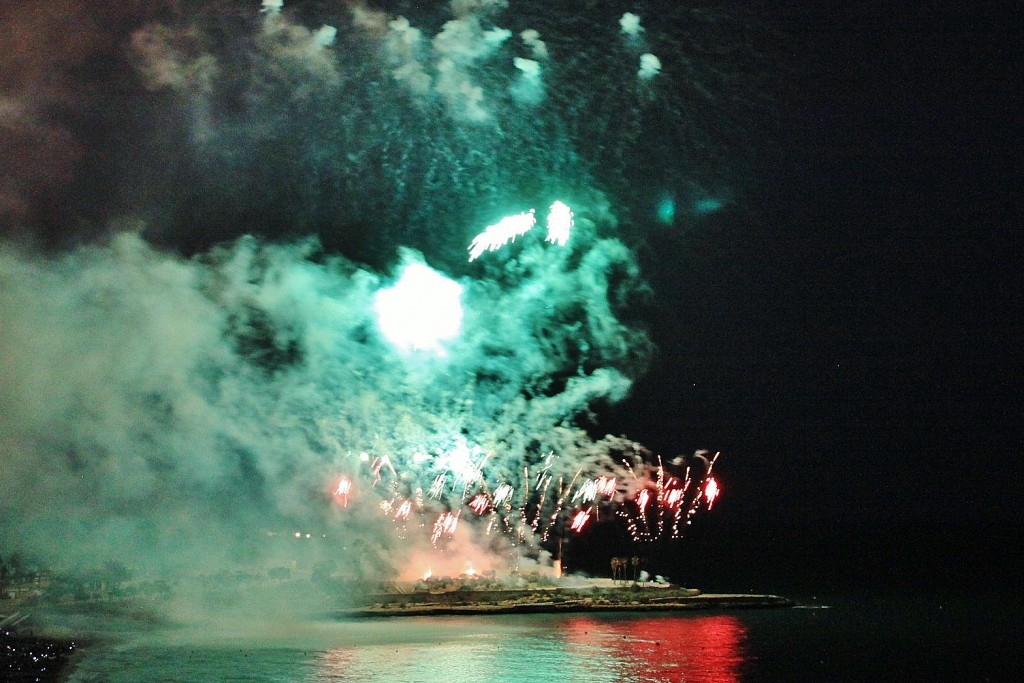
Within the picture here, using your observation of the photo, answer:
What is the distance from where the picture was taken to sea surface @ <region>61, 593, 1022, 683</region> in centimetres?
1852

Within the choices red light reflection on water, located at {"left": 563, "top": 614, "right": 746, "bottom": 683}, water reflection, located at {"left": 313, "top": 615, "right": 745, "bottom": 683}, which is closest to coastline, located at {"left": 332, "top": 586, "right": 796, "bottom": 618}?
red light reflection on water, located at {"left": 563, "top": 614, "right": 746, "bottom": 683}

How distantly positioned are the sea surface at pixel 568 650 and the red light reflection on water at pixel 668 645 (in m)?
0.04

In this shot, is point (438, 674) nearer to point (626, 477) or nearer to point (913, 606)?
point (626, 477)

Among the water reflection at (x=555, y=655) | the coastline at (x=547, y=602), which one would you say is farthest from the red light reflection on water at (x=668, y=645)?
the coastline at (x=547, y=602)

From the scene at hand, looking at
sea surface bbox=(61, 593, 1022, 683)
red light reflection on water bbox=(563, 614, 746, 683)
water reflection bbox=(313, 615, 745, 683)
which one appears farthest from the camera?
red light reflection on water bbox=(563, 614, 746, 683)

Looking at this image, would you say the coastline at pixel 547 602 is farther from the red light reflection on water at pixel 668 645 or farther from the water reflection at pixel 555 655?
the water reflection at pixel 555 655

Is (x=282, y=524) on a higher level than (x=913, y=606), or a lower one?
higher

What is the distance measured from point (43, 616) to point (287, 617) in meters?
8.21

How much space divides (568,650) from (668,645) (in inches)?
121

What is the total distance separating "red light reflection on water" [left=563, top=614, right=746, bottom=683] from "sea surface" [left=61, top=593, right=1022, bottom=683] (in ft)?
0.14

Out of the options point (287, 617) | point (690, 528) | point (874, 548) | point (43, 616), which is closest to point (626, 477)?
point (287, 617)

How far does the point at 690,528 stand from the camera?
164 meters

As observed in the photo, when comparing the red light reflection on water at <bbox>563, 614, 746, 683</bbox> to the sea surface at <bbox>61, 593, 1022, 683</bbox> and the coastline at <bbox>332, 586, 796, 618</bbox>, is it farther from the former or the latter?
the coastline at <bbox>332, 586, 796, 618</bbox>

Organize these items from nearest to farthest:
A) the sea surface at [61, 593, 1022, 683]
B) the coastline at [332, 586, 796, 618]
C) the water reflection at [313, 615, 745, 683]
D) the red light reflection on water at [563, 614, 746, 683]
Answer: the water reflection at [313, 615, 745, 683]
the sea surface at [61, 593, 1022, 683]
the red light reflection on water at [563, 614, 746, 683]
the coastline at [332, 586, 796, 618]
